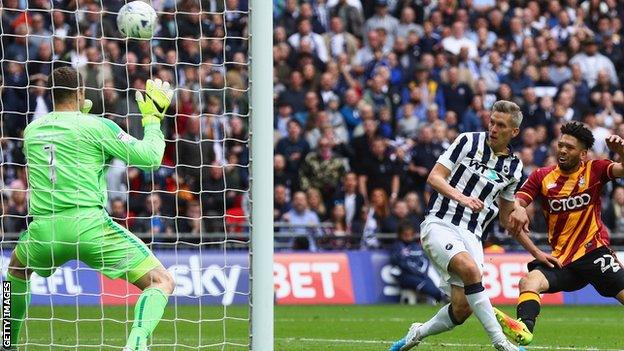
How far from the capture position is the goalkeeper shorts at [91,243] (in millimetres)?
8664

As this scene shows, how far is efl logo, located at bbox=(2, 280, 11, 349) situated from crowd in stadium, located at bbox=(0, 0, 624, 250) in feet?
25.6

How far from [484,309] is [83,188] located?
3291 millimetres

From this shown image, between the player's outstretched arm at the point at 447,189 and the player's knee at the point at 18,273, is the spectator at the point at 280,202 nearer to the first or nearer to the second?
the player's outstretched arm at the point at 447,189

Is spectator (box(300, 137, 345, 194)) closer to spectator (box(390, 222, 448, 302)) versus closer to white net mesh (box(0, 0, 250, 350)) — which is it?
white net mesh (box(0, 0, 250, 350))

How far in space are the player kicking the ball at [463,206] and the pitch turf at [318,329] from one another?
5.35 ft

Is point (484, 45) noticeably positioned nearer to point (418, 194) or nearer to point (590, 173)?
point (418, 194)

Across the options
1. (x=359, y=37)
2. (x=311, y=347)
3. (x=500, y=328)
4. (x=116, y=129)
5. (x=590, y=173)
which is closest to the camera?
(x=116, y=129)

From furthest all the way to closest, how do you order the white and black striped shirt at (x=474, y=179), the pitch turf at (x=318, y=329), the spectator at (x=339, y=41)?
the spectator at (x=339, y=41) → the pitch turf at (x=318, y=329) → the white and black striped shirt at (x=474, y=179)

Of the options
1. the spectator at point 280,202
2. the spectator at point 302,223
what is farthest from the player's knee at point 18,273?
the spectator at point 280,202

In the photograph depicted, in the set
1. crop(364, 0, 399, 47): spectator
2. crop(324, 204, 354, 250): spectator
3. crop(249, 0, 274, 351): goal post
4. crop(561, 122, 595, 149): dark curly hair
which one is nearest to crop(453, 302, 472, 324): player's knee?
crop(561, 122, 595, 149): dark curly hair

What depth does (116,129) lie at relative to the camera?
345 inches

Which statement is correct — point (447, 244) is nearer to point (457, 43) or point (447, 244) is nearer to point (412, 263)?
point (412, 263)

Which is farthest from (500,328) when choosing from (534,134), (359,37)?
(359,37)

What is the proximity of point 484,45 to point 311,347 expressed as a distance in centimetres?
1226
